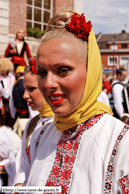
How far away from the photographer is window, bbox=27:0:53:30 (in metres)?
8.47

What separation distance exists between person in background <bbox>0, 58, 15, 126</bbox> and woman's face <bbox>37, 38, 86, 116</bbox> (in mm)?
4216

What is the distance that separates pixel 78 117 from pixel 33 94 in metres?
1.25

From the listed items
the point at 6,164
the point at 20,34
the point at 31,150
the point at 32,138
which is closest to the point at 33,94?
the point at 32,138

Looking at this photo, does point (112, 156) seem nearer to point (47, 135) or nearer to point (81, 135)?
point (81, 135)

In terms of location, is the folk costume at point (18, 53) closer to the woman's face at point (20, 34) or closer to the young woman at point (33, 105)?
the woman's face at point (20, 34)

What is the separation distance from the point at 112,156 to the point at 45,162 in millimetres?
427

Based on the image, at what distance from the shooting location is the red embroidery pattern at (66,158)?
49.1 inches

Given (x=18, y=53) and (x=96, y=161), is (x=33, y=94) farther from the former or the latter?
(x=18, y=53)

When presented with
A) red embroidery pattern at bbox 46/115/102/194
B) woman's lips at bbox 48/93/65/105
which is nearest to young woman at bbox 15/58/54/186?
red embroidery pattern at bbox 46/115/102/194

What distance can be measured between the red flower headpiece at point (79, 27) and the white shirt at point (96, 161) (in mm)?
459

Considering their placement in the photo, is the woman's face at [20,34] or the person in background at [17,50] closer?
the woman's face at [20,34]

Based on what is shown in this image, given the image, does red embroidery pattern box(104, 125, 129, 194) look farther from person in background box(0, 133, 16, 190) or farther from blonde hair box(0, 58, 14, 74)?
blonde hair box(0, 58, 14, 74)

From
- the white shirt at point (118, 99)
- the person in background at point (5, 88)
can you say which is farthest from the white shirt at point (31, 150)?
the white shirt at point (118, 99)

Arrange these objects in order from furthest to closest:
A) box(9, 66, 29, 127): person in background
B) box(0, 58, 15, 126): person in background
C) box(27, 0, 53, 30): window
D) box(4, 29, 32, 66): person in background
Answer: box(27, 0, 53, 30): window
box(4, 29, 32, 66): person in background
box(0, 58, 15, 126): person in background
box(9, 66, 29, 127): person in background
